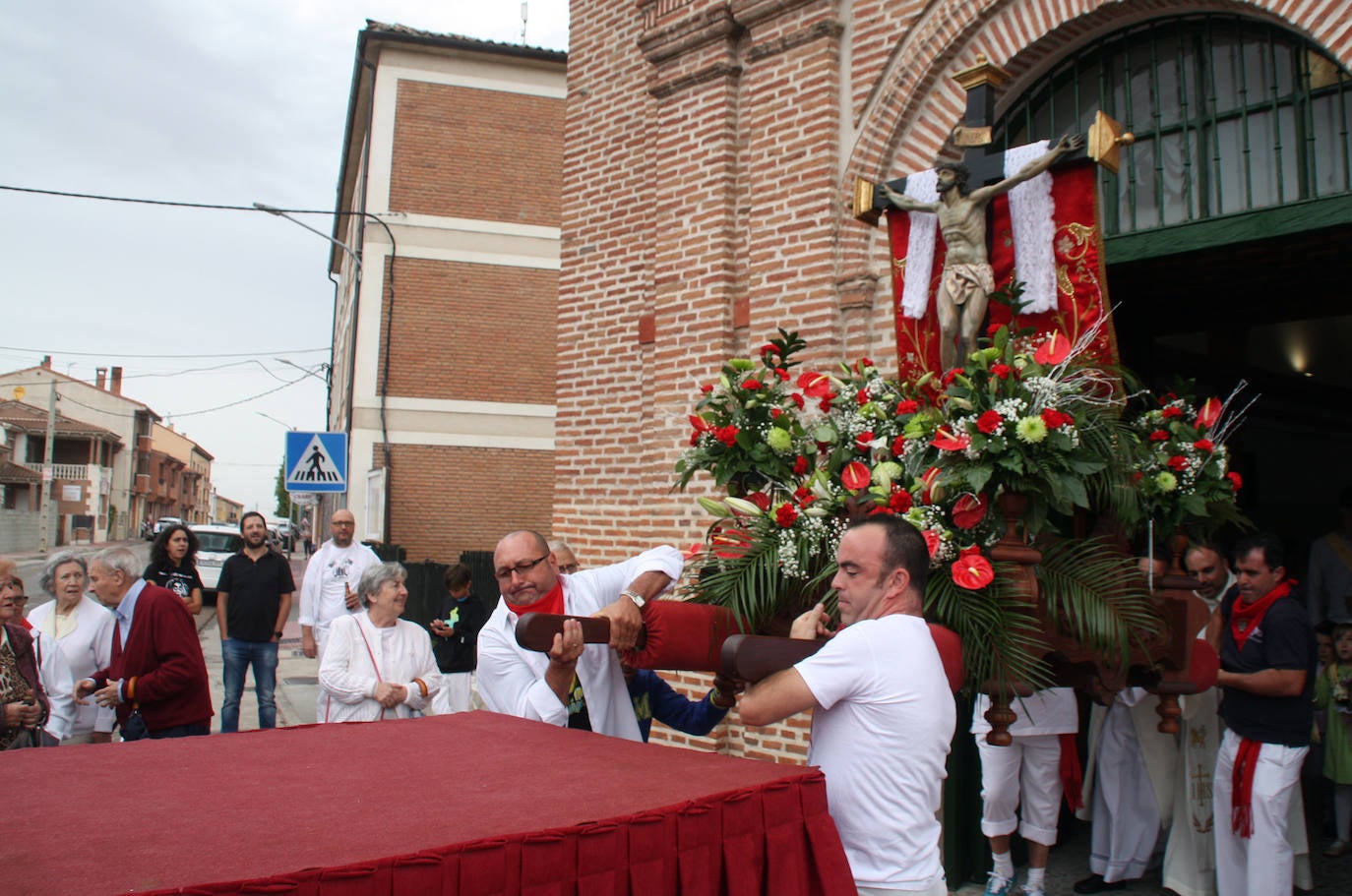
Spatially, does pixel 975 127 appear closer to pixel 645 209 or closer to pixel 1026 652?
pixel 1026 652

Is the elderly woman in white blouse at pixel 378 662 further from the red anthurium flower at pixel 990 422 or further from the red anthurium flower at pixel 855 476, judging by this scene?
the red anthurium flower at pixel 990 422

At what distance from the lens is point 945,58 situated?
6348mm

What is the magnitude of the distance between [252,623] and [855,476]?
6.05 meters

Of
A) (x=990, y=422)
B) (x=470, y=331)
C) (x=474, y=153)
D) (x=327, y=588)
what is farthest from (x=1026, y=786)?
(x=474, y=153)

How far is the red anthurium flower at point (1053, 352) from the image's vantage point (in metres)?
3.56

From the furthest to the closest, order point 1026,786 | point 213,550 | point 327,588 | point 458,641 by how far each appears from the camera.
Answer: point 213,550 → point 327,588 → point 458,641 → point 1026,786

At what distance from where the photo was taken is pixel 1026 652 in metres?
3.34

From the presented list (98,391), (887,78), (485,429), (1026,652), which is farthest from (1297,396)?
(98,391)

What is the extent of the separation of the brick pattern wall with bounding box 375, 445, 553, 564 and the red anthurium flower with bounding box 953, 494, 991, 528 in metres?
17.2

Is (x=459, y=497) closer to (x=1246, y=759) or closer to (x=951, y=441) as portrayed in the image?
(x=1246, y=759)

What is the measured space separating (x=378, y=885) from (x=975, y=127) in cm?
403

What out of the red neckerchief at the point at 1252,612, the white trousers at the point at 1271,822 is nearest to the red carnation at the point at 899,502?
the red neckerchief at the point at 1252,612

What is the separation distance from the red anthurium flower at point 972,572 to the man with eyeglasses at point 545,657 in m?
0.99

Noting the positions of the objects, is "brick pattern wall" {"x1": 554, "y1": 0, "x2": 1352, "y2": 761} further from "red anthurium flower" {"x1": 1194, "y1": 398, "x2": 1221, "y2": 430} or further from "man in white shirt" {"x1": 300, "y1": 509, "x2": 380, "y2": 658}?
"red anthurium flower" {"x1": 1194, "y1": 398, "x2": 1221, "y2": 430}
